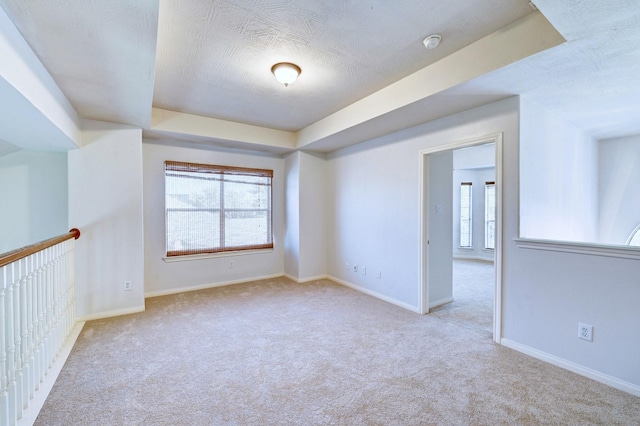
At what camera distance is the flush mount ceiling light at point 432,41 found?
83.1 inches

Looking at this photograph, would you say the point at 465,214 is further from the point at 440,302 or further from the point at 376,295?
the point at 376,295

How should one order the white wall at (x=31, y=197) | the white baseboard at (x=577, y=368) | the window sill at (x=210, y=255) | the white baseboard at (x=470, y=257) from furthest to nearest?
the white baseboard at (x=470, y=257)
the window sill at (x=210, y=255)
the white wall at (x=31, y=197)
the white baseboard at (x=577, y=368)

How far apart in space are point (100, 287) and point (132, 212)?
966 mm

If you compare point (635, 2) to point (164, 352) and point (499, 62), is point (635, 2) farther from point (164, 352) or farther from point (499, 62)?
point (164, 352)

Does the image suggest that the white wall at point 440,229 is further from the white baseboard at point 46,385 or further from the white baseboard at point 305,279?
the white baseboard at point 46,385

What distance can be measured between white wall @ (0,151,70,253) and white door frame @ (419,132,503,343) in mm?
4420

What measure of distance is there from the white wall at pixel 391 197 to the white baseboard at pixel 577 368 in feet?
3.44

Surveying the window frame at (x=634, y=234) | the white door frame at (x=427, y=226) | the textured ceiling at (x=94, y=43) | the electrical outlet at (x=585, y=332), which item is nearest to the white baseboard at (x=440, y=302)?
the white door frame at (x=427, y=226)

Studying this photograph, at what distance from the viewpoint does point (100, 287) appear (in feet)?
11.1

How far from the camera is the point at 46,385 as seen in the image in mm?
2008

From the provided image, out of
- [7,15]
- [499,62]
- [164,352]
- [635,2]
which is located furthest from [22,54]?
[635,2]

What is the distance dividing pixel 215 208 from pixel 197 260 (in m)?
0.89

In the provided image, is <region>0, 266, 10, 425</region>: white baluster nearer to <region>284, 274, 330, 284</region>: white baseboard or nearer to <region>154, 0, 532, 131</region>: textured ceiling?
<region>154, 0, 532, 131</region>: textured ceiling

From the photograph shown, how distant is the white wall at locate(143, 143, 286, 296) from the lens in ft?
13.7
